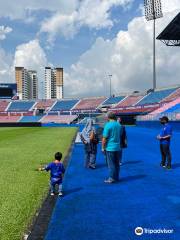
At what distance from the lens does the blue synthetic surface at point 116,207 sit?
22.6ft

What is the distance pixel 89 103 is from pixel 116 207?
386 ft

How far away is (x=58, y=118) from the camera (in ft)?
392

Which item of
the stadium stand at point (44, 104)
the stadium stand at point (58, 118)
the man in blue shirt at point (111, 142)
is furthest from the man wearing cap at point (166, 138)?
the stadium stand at point (44, 104)

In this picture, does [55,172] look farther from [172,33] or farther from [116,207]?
[172,33]

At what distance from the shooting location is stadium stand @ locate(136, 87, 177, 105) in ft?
310

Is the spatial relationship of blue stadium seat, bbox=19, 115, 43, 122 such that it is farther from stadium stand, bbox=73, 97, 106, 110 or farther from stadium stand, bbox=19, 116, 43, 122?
stadium stand, bbox=73, 97, 106, 110

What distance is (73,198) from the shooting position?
9.75 meters

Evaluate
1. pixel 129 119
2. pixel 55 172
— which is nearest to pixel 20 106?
pixel 129 119

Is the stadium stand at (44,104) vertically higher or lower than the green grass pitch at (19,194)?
higher

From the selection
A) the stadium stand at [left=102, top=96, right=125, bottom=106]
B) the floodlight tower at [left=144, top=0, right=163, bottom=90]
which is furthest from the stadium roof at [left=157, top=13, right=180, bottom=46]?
the stadium stand at [left=102, top=96, right=125, bottom=106]

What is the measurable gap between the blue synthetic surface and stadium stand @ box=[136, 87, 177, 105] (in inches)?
3243

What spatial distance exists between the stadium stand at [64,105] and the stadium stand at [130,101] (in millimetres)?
19431

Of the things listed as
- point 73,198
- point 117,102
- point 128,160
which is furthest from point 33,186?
point 117,102

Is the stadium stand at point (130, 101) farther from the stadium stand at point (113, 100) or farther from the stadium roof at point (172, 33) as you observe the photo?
the stadium roof at point (172, 33)
